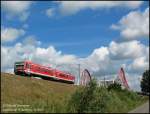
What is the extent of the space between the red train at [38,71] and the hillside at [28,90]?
4.38 m

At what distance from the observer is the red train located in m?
77.1

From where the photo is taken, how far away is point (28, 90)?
6644cm

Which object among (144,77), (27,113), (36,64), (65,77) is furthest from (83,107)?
(144,77)

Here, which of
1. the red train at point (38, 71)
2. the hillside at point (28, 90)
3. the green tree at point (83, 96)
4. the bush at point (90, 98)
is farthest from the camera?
the red train at point (38, 71)

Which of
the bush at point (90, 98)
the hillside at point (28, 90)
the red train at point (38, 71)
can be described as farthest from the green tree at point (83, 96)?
the red train at point (38, 71)

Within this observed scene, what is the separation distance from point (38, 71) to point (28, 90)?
47.8 feet

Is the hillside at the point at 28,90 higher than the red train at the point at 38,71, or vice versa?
the red train at the point at 38,71

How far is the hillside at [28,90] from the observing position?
58.8 m

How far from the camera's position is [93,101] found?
35.0m

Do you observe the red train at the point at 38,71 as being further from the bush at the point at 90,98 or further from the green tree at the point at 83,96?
the bush at the point at 90,98

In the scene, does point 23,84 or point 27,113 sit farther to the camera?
point 23,84

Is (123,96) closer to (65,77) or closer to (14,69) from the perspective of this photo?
(14,69)

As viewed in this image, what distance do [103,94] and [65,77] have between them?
6042 centimetres

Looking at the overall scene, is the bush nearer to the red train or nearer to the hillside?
the hillside
